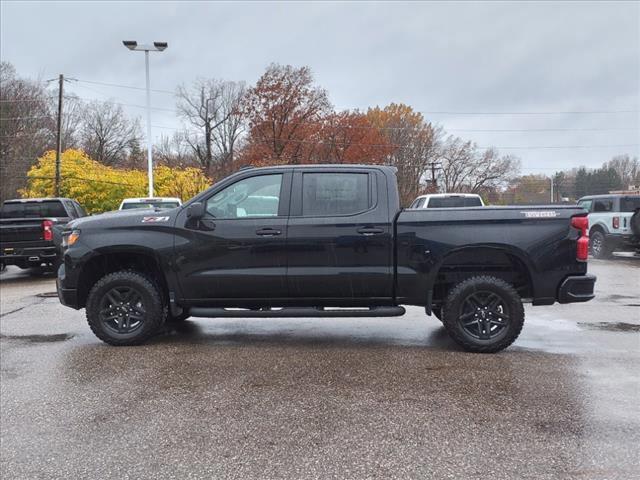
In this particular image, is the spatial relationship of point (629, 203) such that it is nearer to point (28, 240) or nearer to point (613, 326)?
point (613, 326)

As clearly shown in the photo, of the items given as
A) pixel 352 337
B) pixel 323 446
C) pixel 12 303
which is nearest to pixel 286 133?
pixel 12 303

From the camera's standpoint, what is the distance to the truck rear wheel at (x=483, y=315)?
17.8 feet

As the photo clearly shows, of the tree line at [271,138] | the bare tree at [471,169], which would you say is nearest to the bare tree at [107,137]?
the tree line at [271,138]

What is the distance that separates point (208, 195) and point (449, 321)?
9.43 feet

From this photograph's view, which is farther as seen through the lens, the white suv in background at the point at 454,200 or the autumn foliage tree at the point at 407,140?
the autumn foliage tree at the point at 407,140

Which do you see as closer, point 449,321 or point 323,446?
point 323,446

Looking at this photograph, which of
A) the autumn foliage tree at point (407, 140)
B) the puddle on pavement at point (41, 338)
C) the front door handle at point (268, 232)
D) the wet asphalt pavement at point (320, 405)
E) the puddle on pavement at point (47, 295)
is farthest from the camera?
the autumn foliage tree at point (407, 140)

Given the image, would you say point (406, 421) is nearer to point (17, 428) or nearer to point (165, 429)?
point (165, 429)

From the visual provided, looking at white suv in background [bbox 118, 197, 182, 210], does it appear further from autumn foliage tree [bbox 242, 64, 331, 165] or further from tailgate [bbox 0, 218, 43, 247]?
autumn foliage tree [bbox 242, 64, 331, 165]

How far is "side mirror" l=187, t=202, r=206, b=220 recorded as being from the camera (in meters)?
5.63

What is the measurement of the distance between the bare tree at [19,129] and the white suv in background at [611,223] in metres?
43.2

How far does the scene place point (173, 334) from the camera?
6.59 m

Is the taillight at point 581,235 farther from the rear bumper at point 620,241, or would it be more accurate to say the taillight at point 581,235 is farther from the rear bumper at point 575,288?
the rear bumper at point 620,241

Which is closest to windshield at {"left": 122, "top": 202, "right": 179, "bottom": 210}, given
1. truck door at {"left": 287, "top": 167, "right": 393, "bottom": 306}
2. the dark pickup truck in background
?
the dark pickup truck in background
